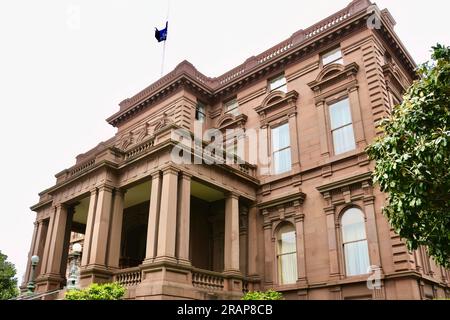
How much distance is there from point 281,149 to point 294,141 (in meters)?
0.97

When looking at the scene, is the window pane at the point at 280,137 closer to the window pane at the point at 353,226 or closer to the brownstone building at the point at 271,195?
the brownstone building at the point at 271,195

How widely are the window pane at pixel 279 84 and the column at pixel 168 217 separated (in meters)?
9.13

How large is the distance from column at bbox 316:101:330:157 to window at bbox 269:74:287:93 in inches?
112

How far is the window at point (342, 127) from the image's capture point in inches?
735

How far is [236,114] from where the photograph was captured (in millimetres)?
24062

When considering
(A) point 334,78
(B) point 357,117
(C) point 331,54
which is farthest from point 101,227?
(C) point 331,54

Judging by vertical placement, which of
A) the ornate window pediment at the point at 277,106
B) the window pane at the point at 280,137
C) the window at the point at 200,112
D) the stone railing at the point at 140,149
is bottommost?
the stone railing at the point at 140,149

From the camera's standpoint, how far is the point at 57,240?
796 inches

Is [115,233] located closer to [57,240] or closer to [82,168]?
[57,240]

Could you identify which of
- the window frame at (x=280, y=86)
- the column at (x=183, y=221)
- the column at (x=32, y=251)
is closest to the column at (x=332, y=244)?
the column at (x=183, y=221)

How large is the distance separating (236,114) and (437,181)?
14.8 meters

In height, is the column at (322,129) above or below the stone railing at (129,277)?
above
